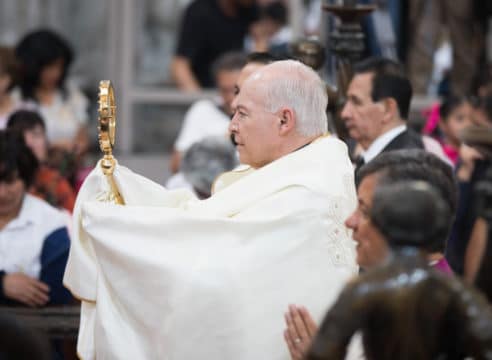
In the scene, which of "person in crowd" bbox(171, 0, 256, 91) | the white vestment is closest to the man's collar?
the white vestment

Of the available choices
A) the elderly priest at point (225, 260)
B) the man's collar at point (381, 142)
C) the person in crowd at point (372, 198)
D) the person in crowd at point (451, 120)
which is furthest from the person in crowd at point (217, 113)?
the person in crowd at point (372, 198)

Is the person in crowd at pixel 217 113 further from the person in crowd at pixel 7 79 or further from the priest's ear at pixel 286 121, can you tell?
the priest's ear at pixel 286 121

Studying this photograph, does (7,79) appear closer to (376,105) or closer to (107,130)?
(376,105)

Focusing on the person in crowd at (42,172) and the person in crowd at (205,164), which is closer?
the person in crowd at (205,164)

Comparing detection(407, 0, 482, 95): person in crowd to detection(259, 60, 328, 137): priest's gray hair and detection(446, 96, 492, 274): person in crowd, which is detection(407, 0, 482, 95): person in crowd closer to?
detection(446, 96, 492, 274): person in crowd

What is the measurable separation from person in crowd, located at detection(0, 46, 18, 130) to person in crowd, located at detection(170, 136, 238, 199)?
6.79 ft

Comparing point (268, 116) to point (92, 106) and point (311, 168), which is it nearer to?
point (311, 168)

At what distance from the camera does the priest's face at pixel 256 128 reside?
4684 mm

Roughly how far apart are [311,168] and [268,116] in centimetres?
27

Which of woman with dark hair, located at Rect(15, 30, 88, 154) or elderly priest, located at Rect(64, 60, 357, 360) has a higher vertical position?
elderly priest, located at Rect(64, 60, 357, 360)

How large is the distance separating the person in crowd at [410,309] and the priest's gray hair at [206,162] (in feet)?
11.6

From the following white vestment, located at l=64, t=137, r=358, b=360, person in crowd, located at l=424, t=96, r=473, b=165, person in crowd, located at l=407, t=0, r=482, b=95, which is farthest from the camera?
person in crowd, located at l=407, t=0, r=482, b=95

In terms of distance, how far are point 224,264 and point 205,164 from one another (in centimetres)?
249

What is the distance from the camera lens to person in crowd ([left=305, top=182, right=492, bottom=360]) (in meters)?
3.07
